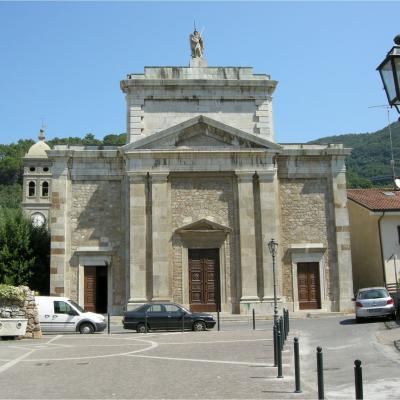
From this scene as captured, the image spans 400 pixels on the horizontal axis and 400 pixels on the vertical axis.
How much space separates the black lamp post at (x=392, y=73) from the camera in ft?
25.4

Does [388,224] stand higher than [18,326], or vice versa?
[388,224]

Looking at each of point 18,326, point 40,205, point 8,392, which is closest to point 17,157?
point 40,205

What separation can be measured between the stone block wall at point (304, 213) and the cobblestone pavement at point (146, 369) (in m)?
11.8

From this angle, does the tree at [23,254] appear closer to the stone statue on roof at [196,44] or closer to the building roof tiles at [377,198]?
the stone statue on roof at [196,44]

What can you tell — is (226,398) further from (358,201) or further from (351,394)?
(358,201)

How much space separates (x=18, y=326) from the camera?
20.1 meters

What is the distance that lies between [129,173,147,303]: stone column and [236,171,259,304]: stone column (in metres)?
5.12

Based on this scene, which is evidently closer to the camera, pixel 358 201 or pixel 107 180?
pixel 107 180

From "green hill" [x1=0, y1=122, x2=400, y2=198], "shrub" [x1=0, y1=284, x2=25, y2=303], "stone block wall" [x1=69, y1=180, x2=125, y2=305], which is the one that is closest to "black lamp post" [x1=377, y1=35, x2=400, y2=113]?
"shrub" [x1=0, y1=284, x2=25, y2=303]

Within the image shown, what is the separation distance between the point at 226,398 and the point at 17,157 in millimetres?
115452

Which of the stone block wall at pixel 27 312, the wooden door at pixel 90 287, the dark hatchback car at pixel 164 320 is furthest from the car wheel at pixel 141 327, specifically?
the wooden door at pixel 90 287

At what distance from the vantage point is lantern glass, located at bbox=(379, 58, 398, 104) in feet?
25.7

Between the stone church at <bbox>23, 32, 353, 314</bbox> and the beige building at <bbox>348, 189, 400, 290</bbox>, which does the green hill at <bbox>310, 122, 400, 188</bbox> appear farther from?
the stone church at <bbox>23, 32, 353, 314</bbox>

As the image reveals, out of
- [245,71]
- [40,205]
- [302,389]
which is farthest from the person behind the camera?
[40,205]
